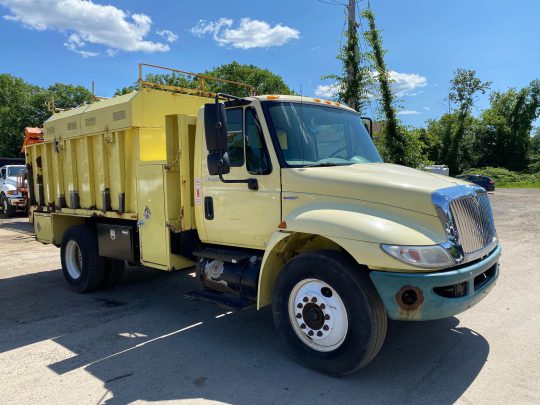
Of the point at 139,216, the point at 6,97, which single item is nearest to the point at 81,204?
the point at 139,216

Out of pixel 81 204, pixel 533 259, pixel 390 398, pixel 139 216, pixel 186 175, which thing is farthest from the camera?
pixel 533 259

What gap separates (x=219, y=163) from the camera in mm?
4242

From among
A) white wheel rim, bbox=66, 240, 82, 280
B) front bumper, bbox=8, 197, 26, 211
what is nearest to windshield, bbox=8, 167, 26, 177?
front bumper, bbox=8, 197, 26, 211

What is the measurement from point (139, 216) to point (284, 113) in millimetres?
2493

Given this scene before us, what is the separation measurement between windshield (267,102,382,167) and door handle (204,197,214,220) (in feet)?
3.69

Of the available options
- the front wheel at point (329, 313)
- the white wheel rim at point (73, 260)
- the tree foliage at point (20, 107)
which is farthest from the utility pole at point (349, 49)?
the tree foliage at point (20, 107)

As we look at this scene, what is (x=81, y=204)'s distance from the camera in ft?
22.6

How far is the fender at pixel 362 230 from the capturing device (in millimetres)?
3486

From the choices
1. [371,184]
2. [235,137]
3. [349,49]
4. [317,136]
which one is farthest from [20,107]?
[371,184]

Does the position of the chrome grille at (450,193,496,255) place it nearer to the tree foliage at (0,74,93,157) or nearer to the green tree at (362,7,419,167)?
the green tree at (362,7,419,167)

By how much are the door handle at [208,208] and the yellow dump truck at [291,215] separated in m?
0.01

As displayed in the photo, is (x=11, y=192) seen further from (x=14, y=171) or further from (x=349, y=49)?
(x=349, y=49)

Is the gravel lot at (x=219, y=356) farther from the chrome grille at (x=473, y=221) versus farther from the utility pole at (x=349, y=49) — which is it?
the utility pole at (x=349, y=49)

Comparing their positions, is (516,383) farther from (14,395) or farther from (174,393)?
(14,395)
